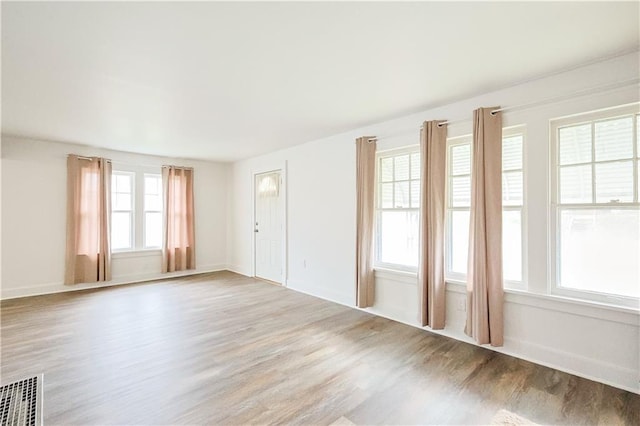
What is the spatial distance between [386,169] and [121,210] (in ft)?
16.3

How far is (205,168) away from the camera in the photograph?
6672 mm

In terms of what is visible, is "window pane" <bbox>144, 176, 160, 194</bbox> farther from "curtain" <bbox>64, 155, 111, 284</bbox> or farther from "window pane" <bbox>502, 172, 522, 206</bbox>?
"window pane" <bbox>502, 172, 522, 206</bbox>

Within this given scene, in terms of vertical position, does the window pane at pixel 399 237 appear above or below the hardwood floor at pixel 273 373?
above

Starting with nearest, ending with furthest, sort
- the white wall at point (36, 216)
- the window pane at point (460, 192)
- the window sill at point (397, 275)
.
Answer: the window pane at point (460, 192), the window sill at point (397, 275), the white wall at point (36, 216)

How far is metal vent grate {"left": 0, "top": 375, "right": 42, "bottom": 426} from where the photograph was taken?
1.86 m

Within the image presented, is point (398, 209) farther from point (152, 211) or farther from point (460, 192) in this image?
point (152, 211)

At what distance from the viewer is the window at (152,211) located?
5922mm

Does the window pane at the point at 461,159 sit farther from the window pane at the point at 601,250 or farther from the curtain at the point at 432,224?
the window pane at the point at 601,250

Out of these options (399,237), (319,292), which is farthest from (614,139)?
(319,292)

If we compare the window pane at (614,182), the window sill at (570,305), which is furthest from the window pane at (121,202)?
the window pane at (614,182)

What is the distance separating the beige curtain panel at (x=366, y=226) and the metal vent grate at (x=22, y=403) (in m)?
3.11

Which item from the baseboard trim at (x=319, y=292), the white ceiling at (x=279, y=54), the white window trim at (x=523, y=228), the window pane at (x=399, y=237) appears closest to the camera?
the white ceiling at (x=279, y=54)

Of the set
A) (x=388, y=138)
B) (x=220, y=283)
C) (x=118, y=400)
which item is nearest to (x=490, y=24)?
(x=388, y=138)

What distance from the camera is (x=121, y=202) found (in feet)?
18.5
